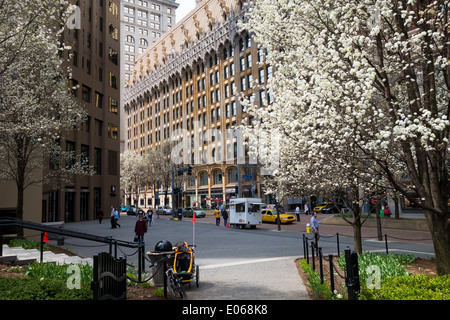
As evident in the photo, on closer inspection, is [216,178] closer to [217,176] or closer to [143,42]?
[217,176]

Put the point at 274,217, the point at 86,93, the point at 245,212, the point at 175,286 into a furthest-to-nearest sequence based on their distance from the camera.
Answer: the point at 86,93 → the point at 274,217 → the point at 245,212 → the point at 175,286

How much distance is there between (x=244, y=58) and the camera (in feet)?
194

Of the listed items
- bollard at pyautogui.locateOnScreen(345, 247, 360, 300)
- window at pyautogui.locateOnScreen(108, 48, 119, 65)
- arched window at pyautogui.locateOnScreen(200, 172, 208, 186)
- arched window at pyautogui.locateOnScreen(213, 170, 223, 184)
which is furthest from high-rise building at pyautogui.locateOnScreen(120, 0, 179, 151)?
bollard at pyautogui.locateOnScreen(345, 247, 360, 300)

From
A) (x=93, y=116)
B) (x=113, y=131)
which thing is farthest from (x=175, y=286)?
(x=113, y=131)

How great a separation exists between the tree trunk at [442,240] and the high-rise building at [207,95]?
127ft

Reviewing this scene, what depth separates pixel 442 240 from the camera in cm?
828

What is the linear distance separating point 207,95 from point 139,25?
66.9 m

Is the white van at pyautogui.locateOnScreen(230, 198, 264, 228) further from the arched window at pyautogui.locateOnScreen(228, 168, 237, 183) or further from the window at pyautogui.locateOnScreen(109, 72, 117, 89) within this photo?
the arched window at pyautogui.locateOnScreen(228, 168, 237, 183)

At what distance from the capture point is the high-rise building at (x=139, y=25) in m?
115

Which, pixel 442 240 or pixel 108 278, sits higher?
pixel 442 240

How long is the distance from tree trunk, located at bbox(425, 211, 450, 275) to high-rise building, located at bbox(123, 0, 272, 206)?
38.8m

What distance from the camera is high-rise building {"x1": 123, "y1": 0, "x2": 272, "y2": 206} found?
58.5 metres

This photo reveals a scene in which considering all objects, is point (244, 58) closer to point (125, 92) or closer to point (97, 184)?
point (97, 184)
